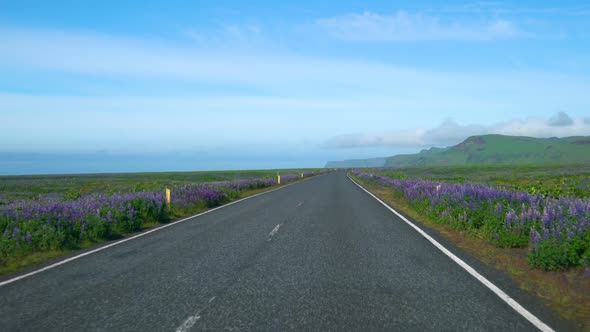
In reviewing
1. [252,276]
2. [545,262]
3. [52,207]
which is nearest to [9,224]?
[52,207]

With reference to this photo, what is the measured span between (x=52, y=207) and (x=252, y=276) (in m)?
7.80

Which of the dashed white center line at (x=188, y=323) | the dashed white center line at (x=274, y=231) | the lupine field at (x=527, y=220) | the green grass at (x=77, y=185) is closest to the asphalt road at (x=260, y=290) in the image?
the dashed white center line at (x=188, y=323)

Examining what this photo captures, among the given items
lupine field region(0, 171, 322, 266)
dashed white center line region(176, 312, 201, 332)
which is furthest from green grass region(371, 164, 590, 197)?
lupine field region(0, 171, 322, 266)

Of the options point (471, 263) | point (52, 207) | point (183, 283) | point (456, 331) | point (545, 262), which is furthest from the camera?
point (52, 207)

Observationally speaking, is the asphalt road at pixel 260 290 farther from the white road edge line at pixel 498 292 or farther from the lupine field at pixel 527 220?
the lupine field at pixel 527 220

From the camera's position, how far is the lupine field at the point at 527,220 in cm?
666

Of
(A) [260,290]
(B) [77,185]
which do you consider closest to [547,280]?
(A) [260,290]

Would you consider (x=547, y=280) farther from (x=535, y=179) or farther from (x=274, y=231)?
(x=535, y=179)

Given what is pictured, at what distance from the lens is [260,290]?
5.73 m

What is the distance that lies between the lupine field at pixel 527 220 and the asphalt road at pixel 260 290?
5.04ft

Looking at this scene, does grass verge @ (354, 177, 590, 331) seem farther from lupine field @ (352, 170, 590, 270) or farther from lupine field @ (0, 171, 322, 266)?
lupine field @ (0, 171, 322, 266)

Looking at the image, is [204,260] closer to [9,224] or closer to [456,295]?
[456,295]

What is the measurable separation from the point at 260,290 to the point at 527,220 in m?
6.40

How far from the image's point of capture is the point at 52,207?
1137 cm
